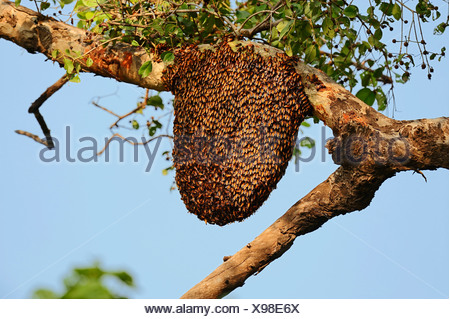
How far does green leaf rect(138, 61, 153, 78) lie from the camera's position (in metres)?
4.75

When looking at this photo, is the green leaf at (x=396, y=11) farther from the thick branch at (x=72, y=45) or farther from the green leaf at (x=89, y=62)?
the green leaf at (x=89, y=62)

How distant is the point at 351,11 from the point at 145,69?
175cm

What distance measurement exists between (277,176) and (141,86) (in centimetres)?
161

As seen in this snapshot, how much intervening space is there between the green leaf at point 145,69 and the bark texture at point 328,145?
0.12 m

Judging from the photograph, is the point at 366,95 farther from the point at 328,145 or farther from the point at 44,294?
the point at 44,294

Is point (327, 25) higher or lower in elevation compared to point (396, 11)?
lower

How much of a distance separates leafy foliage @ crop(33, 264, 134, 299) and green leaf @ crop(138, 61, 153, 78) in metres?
3.75

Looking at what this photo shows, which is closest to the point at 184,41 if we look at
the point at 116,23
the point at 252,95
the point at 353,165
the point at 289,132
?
the point at 116,23

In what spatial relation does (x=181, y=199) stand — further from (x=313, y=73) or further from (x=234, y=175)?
(x=313, y=73)

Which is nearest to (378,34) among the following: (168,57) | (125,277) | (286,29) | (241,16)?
(286,29)

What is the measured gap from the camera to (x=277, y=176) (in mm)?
4324

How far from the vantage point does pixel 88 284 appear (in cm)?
109

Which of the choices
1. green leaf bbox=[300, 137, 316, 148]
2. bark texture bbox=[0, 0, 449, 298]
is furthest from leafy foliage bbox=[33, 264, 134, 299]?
green leaf bbox=[300, 137, 316, 148]

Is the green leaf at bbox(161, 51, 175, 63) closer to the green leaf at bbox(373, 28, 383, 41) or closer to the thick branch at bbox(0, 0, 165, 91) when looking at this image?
the thick branch at bbox(0, 0, 165, 91)
